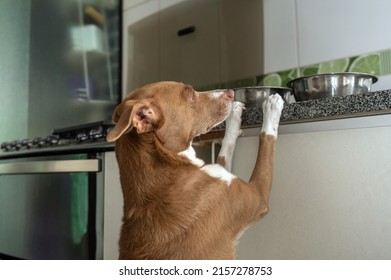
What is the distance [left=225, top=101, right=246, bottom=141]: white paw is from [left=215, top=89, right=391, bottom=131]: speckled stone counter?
0.27ft

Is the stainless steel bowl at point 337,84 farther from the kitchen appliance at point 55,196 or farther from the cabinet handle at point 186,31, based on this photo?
the cabinet handle at point 186,31

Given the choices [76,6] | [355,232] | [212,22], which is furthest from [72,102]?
[355,232]

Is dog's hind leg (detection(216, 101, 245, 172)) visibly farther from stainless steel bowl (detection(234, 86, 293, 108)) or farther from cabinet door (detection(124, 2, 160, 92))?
cabinet door (detection(124, 2, 160, 92))

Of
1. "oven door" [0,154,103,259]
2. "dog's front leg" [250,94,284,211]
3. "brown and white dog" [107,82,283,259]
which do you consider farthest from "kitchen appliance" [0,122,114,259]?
"dog's front leg" [250,94,284,211]

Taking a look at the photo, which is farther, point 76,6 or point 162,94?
point 76,6

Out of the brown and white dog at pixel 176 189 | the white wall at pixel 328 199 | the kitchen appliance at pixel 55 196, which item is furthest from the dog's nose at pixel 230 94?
the kitchen appliance at pixel 55 196

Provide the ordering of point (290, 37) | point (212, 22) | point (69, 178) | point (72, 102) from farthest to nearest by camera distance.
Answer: point (72, 102), point (212, 22), point (290, 37), point (69, 178)

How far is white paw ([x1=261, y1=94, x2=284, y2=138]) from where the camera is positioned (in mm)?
1174

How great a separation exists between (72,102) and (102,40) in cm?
60

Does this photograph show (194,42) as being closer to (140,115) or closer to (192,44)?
(192,44)

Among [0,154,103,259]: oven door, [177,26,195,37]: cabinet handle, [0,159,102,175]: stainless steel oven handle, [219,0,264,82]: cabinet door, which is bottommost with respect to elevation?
[0,154,103,259]: oven door

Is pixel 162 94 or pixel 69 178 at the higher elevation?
pixel 162 94

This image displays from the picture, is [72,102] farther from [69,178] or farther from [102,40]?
[69,178]

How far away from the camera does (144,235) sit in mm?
1124
